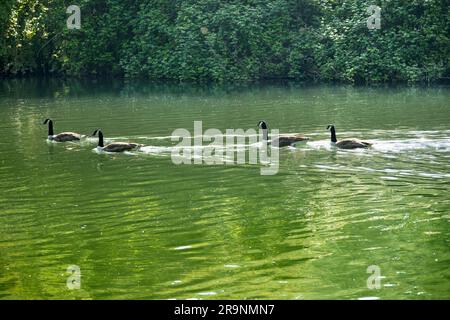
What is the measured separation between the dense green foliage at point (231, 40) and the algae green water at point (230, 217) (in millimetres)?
16981

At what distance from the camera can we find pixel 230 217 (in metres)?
15.3

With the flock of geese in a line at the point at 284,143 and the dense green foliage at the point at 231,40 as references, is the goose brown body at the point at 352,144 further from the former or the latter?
the dense green foliage at the point at 231,40

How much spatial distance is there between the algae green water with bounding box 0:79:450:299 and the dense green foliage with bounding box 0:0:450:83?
16981 mm

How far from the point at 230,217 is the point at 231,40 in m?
35.7

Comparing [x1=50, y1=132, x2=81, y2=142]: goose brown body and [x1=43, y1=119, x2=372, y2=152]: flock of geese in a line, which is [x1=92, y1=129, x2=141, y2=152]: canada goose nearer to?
[x1=43, y1=119, x2=372, y2=152]: flock of geese in a line

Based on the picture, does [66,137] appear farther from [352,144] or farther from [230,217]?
[230,217]

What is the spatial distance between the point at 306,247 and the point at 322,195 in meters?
3.82

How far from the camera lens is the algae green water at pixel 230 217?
38.2 ft

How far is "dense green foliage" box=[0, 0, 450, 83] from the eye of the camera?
4509cm


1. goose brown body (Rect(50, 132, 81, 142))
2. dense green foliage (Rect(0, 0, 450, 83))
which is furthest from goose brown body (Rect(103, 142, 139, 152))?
dense green foliage (Rect(0, 0, 450, 83))

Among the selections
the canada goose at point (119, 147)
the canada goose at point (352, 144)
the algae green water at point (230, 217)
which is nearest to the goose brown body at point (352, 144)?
the canada goose at point (352, 144)

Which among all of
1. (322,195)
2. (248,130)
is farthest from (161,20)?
(322,195)

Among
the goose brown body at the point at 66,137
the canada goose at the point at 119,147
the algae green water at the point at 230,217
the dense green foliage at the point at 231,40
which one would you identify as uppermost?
the dense green foliage at the point at 231,40

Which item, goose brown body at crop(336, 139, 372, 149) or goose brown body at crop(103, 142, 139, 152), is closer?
goose brown body at crop(336, 139, 372, 149)
